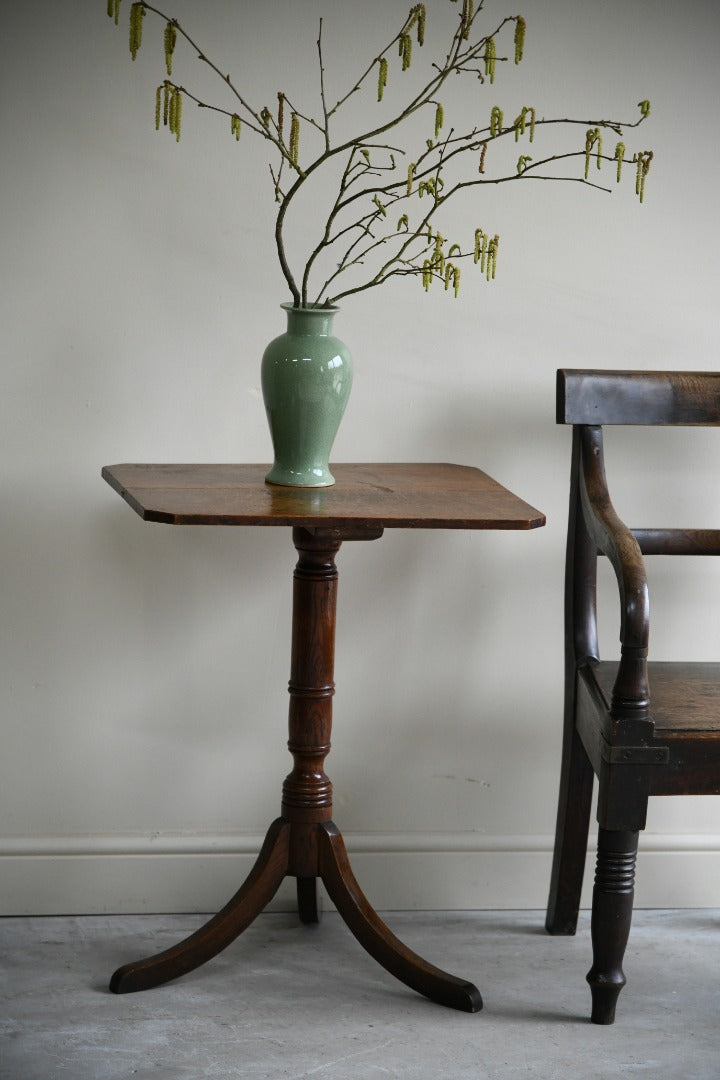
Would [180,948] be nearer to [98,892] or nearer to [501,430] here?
[98,892]

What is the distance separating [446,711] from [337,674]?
0.69 feet

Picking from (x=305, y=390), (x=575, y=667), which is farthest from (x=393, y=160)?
(x=575, y=667)

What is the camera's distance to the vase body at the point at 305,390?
1688mm

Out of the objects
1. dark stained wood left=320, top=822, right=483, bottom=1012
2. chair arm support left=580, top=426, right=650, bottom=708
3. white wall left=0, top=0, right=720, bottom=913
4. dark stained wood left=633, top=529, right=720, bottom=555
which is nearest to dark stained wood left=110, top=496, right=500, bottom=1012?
dark stained wood left=320, top=822, right=483, bottom=1012

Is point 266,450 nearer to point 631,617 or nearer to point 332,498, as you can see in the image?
point 332,498

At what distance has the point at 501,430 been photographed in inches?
83.6

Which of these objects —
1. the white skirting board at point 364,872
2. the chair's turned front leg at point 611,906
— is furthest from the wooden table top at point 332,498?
the white skirting board at point 364,872

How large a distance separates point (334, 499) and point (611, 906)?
27.8 inches

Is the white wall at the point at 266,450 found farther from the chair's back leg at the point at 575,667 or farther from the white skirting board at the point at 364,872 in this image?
the chair's back leg at the point at 575,667

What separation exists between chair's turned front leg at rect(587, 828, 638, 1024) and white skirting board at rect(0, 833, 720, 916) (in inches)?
17.3

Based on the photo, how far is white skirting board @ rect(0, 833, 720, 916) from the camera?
6.95 feet

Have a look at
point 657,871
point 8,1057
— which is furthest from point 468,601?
point 8,1057

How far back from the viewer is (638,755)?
1.65 m

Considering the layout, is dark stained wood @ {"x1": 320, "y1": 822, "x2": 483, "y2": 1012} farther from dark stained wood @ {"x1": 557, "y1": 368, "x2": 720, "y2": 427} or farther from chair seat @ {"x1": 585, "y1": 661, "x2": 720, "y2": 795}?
dark stained wood @ {"x1": 557, "y1": 368, "x2": 720, "y2": 427}
